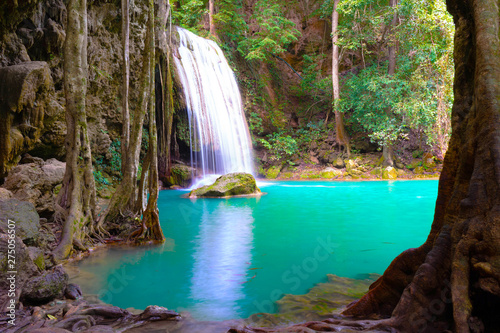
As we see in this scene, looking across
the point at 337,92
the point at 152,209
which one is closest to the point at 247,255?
the point at 152,209

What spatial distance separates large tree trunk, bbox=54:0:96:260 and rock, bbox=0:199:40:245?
3.57ft

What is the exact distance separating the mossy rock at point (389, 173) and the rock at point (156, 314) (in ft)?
62.2

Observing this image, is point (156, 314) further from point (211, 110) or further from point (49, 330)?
point (211, 110)

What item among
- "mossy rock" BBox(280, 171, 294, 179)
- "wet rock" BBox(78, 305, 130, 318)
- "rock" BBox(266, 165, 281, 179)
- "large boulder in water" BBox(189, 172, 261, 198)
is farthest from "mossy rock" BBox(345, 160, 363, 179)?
"wet rock" BBox(78, 305, 130, 318)

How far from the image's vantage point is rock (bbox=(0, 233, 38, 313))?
10.0ft

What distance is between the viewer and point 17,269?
333 centimetres

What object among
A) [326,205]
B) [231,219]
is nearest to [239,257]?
[231,219]

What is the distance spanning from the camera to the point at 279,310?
358 cm

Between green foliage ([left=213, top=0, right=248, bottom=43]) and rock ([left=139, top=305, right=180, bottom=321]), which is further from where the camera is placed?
green foliage ([left=213, top=0, right=248, bottom=43])

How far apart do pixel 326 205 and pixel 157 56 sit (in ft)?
31.3

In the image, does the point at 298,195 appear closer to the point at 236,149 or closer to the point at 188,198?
the point at 188,198

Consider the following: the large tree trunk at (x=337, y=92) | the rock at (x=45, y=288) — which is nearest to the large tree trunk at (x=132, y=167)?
the rock at (x=45, y=288)

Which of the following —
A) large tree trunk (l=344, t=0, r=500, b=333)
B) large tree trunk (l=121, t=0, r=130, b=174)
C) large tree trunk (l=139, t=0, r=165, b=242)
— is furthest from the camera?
large tree trunk (l=121, t=0, r=130, b=174)

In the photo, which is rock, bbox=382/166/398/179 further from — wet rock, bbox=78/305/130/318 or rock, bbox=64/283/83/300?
wet rock, bbox=78/305/130/318
